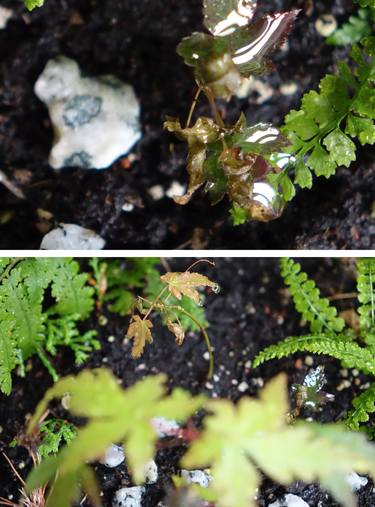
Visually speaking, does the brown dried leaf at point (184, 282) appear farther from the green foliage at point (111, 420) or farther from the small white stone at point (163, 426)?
the green foliage at point (111, 420)

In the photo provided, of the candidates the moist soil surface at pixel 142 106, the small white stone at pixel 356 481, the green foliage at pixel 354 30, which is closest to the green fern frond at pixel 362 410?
the small white stone at pixel 356 481

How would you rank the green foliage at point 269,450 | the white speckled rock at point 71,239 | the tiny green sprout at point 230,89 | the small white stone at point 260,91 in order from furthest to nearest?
the small white stone at point 260,91 < the white speckled rock at point 71,239 < the tiny green sprout at point 230,89 < the green foliage at point 269,450

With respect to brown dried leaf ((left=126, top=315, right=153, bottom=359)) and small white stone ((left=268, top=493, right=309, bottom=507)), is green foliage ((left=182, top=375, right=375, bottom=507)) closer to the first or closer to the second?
brown dried leaf ((left=126, top=315, right=153, bottom=359))

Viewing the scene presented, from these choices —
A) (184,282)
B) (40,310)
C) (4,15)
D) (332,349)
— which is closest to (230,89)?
(184,282)

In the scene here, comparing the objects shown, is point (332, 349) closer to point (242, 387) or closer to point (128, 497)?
point (242, 387)

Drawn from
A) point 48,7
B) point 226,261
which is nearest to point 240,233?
point 226,261

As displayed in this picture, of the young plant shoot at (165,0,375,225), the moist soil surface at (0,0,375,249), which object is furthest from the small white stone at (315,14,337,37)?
the young plant shoot at (165,0,375,225)
